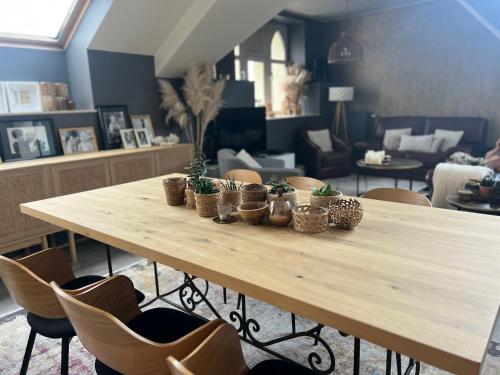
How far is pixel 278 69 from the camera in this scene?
7055mm

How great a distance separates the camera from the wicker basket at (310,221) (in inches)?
53.7

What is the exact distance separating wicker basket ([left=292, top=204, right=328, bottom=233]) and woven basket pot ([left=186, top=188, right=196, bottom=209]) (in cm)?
54

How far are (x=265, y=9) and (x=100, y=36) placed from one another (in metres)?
1.80

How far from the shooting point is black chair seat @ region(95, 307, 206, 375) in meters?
1.36

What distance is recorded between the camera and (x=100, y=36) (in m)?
3.69

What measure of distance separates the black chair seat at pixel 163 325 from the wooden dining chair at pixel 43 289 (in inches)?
7.2

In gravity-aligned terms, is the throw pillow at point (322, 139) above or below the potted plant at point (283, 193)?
below

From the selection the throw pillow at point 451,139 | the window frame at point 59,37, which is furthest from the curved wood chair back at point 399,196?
the throw pillow at point 451,139

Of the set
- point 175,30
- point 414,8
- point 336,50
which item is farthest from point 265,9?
point 414,8

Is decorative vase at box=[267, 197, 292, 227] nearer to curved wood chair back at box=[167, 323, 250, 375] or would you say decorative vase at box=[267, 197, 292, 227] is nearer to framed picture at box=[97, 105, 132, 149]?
curved wood chair back at box=[167, 323, 250, 375]

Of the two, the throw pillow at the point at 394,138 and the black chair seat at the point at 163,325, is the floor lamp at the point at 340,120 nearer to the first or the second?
the throw pillow at the point at 394,138

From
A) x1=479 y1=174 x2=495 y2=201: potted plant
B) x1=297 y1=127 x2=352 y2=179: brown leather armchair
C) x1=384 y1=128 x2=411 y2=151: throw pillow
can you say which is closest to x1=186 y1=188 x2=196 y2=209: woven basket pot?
x1=479 y1=174 x2=495 y2=201: potted plant

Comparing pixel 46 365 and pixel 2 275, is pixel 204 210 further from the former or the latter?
pixel 46 365

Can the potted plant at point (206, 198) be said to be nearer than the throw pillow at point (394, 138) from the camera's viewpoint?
Yes
